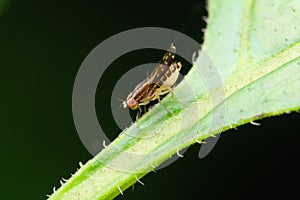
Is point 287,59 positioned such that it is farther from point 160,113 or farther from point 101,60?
point 101,60

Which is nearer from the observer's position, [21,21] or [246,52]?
[246,52]

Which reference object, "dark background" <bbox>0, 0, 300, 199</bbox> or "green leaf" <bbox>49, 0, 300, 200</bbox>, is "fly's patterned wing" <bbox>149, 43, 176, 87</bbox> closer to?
"green leaf" <bbox>49, 0, 300, 200</bbox>

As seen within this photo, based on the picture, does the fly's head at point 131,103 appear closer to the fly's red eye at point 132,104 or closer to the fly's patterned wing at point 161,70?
the fly's red eye at point 132,104

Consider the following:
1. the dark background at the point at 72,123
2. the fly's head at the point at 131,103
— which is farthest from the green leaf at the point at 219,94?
the dark background at the point at 72,123

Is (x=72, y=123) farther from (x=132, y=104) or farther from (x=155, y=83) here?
(x=155, y=83)

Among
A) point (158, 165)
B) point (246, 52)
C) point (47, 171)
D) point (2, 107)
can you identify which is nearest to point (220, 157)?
point (47, 171)

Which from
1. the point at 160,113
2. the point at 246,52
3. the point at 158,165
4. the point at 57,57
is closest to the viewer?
the point at 158,165

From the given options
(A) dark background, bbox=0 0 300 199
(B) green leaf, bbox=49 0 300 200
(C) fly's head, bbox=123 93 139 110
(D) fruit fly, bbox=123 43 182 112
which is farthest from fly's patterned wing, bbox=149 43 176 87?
(A) dark background, bbox=0 0 300 199

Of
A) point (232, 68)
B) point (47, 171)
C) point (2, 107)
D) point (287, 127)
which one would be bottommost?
point (287, 127)

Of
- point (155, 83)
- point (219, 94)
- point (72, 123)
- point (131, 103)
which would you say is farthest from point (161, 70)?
point (72, 123)
